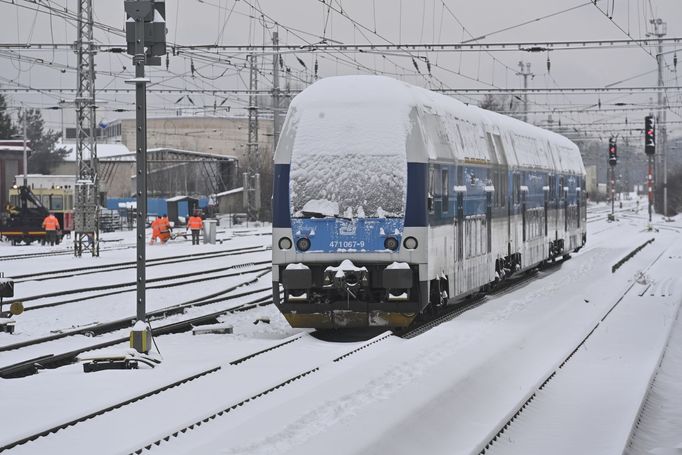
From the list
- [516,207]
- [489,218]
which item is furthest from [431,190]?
[516,207]

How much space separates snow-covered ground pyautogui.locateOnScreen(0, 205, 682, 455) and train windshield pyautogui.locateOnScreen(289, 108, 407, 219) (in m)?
1.78

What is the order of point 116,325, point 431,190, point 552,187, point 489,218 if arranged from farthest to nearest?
1. point 552,187
2. point 489,218
3. point 116,325
4. point 431,190

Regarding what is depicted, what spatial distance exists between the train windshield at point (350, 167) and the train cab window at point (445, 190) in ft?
4.57

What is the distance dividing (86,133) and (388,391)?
2692cm

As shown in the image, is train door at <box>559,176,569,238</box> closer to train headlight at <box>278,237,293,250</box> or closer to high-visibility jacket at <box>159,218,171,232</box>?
train headlight at <box>278,237,293,250</box>

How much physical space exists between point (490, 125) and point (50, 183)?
1711 inches

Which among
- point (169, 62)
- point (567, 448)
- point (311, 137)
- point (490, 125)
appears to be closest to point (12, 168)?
point (169, 62)

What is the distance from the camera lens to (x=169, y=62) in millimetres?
35531

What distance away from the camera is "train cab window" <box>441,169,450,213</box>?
649 inches

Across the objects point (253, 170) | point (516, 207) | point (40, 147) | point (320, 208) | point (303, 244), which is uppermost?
point (40, 147)

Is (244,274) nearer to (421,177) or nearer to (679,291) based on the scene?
(679,291)

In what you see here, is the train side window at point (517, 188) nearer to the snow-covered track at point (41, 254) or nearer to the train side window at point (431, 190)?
the train side window at point (431, 190)

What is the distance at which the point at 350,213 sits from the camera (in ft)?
49.8

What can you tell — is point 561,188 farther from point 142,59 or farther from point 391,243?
point 142,59
